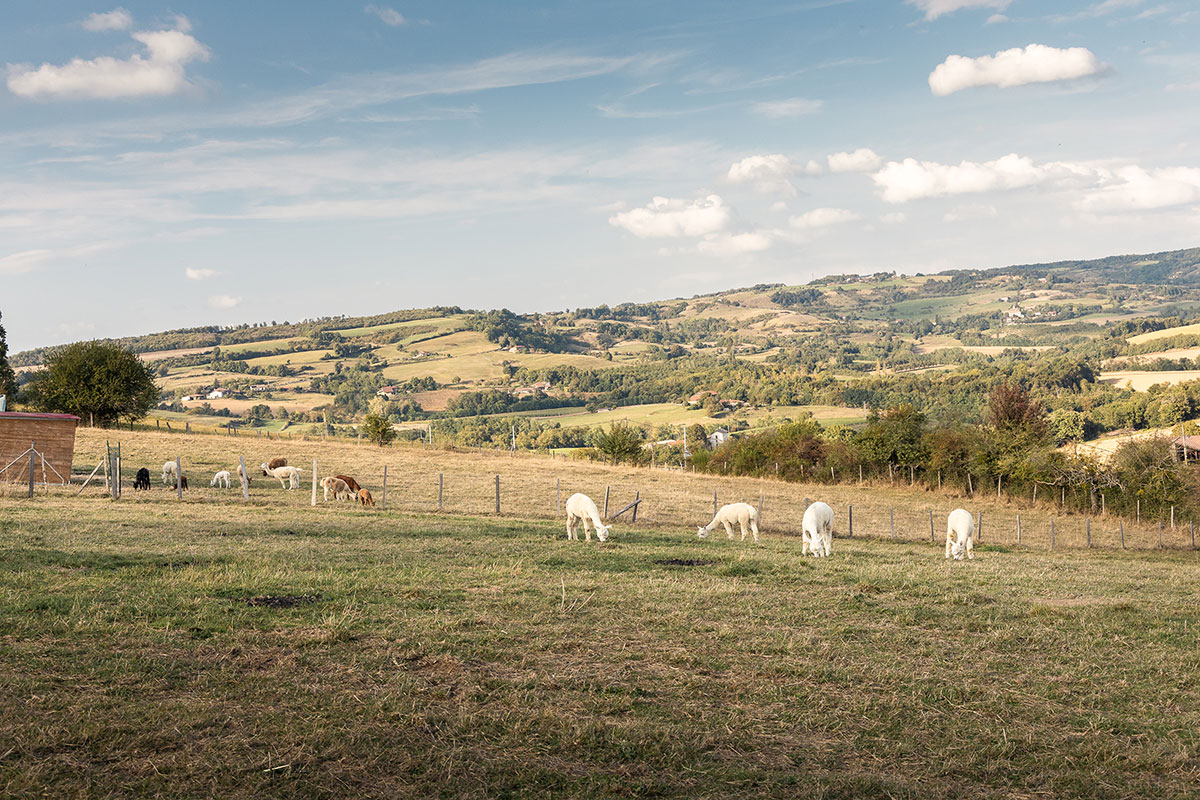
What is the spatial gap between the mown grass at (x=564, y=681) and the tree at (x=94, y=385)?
54020 millimetres

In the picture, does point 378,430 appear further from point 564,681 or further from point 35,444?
point 564,681

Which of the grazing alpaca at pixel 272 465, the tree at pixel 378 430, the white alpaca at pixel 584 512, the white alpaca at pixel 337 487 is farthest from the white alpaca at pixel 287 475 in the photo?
the tree at pixel 378 430

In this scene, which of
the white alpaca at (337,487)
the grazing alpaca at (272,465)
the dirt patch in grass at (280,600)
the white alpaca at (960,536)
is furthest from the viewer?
the grazing alpaca at (272,465)

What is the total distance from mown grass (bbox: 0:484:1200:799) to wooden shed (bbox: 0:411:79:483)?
17638 millimetres

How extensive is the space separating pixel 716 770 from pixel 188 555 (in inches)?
485

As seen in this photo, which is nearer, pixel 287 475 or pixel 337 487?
pixel 337 487

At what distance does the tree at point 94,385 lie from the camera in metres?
63.3

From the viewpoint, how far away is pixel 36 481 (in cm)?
3158

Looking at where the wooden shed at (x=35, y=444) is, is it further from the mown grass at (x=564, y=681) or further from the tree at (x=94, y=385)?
the tree at (x=94, y=385)

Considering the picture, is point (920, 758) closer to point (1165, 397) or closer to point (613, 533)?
point (613, 533)

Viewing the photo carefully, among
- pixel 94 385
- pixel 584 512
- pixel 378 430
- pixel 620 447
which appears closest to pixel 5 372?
pixel 94 385

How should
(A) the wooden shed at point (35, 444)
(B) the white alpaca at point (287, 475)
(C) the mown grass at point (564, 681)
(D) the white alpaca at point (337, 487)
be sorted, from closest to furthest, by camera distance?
(C) the mown grass at point (564, 681) < (A) the wooden shed at point (35, 444) < (D) the white alpaca at point (337, 487) < (B) the white alpaca at point (287, 475)

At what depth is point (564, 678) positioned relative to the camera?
9.31 metres

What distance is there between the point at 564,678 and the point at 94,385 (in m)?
66.6
